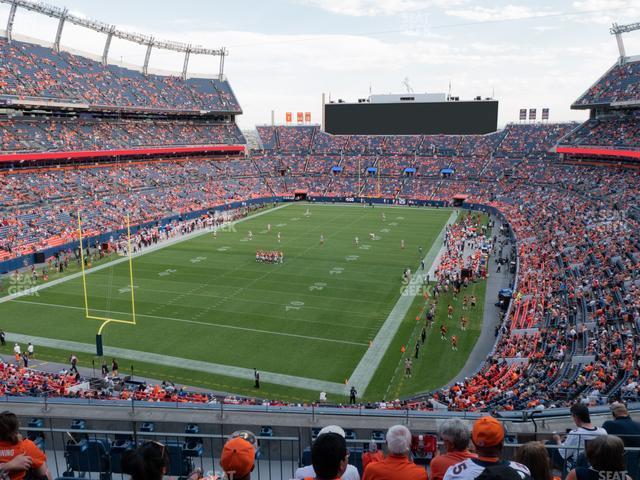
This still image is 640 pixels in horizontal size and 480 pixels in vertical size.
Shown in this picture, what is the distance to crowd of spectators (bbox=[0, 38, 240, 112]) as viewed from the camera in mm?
51094

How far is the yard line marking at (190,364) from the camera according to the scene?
19.4 metres

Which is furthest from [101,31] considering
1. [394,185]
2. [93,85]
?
[394,185]

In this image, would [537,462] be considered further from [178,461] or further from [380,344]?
[380,344]

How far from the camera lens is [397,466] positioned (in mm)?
3928

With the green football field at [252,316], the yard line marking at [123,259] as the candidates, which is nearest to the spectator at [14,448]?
the green football field at [252,316]

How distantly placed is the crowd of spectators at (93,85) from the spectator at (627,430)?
Answer: 176ft

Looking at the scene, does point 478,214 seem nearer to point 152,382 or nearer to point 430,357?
point 430,357

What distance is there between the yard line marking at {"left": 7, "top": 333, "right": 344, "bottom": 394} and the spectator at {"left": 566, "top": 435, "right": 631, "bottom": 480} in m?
15.6

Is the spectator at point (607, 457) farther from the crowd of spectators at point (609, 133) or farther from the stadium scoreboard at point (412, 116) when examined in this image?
the stadium scoreboard at point (412, 116)

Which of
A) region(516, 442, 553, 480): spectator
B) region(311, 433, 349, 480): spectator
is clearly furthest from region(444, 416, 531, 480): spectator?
region(311, 433, 349, 480): spectator

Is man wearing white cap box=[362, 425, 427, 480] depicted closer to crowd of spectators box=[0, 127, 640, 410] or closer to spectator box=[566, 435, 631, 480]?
spectator box=[566, 435, 631, 480]

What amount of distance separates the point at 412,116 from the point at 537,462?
77877 mm

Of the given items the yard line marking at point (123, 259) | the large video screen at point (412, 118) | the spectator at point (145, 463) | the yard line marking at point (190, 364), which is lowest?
the yard line marking at point (190, 364)

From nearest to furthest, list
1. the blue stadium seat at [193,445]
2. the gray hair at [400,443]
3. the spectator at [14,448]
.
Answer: the gray hair at [400,443], the spectator at [14,448], the blue stadium seat at [193,445]
